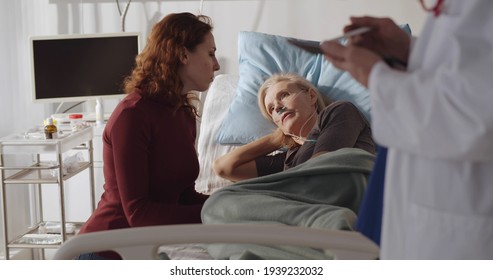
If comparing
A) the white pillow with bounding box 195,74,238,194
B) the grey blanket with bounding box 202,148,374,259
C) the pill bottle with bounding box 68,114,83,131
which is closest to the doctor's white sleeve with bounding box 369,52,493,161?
the grey blanket with bounding box 202,148,374,259

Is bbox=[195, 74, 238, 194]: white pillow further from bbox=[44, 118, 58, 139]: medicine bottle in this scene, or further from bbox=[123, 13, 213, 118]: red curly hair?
bbox=[123, 13, 213, 118]: red curly hair

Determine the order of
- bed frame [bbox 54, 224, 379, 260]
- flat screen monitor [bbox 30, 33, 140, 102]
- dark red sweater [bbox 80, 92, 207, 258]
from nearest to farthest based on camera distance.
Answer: bed frame [bbox 54, 224, 379, 260]
dark red sweater [bbox 80, 92, 207, 258]
flat screen monitor [bbox 30, 33, 140, 102]

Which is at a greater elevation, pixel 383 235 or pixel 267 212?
pixel 383 235

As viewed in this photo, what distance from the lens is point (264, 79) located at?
325 centimetres

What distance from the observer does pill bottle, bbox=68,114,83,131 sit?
128 inches

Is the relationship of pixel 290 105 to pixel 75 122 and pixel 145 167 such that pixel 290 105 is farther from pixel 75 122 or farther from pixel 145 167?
pixel 75 122

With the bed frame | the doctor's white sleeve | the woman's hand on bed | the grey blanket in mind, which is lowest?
the woman's hand on bed

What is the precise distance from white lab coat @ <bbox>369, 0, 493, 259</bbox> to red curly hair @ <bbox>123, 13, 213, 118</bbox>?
104cm

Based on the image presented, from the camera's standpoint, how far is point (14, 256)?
3.60 m

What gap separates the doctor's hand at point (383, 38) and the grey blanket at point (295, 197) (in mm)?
545
